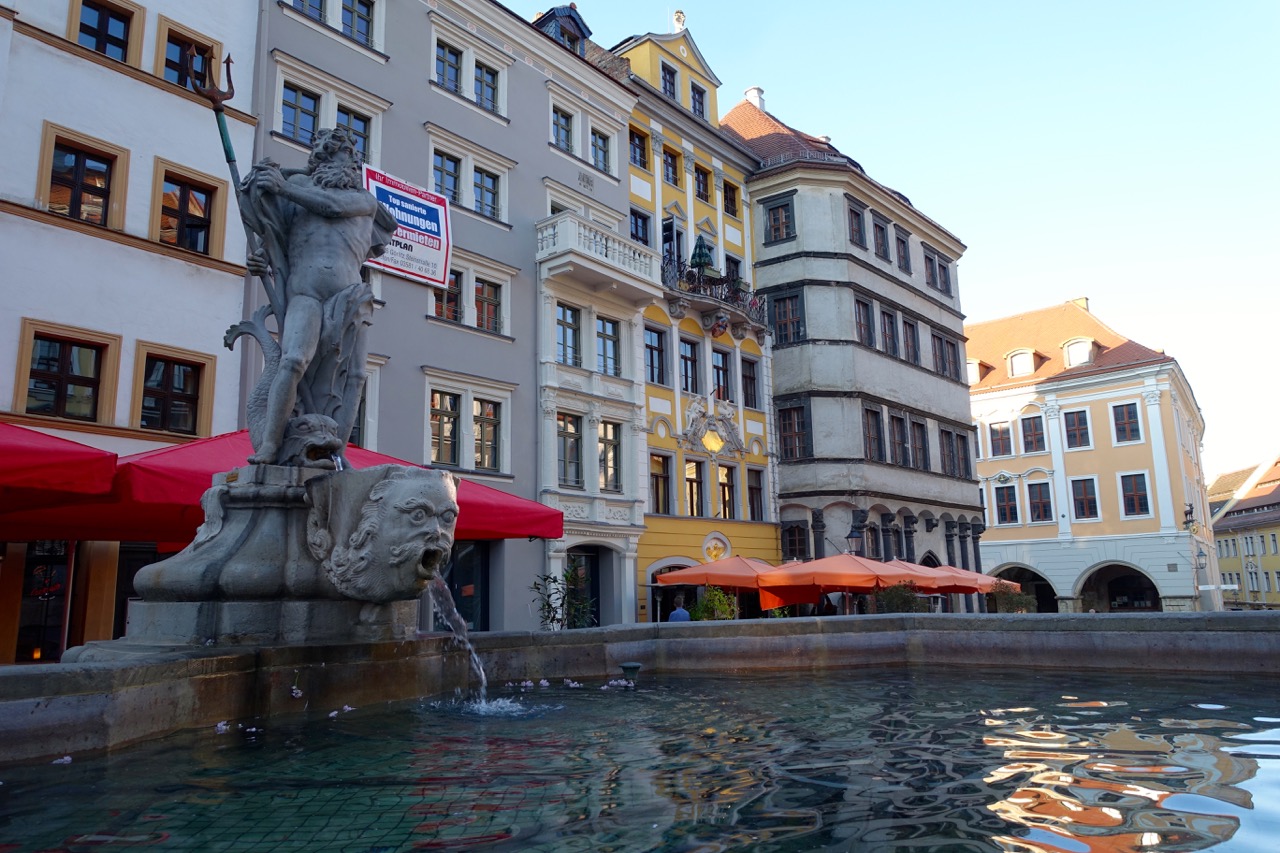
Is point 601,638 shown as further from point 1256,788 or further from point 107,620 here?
point 107,620

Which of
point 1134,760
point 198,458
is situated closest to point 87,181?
point 198,458

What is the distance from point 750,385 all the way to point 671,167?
7258 millimetres

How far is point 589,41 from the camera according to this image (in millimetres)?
28734

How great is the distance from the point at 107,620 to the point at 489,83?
15.2 meters

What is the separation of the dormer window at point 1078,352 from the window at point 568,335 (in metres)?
36.6

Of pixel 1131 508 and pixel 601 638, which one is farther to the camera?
pixel 1131 508

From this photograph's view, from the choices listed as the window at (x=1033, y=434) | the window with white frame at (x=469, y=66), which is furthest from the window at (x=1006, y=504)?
the window with white frame at (x=469, y=66)

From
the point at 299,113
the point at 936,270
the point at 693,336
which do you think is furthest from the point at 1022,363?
the point at 299,113

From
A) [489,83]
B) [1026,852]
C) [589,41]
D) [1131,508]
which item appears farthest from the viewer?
[1131,508]

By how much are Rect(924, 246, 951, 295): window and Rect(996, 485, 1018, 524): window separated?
48.8 ft

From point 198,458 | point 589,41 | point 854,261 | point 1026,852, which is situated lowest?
point 1026,852

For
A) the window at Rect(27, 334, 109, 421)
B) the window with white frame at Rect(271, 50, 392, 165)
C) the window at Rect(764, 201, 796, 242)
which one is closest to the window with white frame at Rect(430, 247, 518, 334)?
the window with white frame at Rect(271, 50, 392, 165)

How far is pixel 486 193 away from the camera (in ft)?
75.3

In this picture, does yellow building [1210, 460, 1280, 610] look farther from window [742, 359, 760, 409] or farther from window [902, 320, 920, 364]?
window [742, 359, 760, 409]
